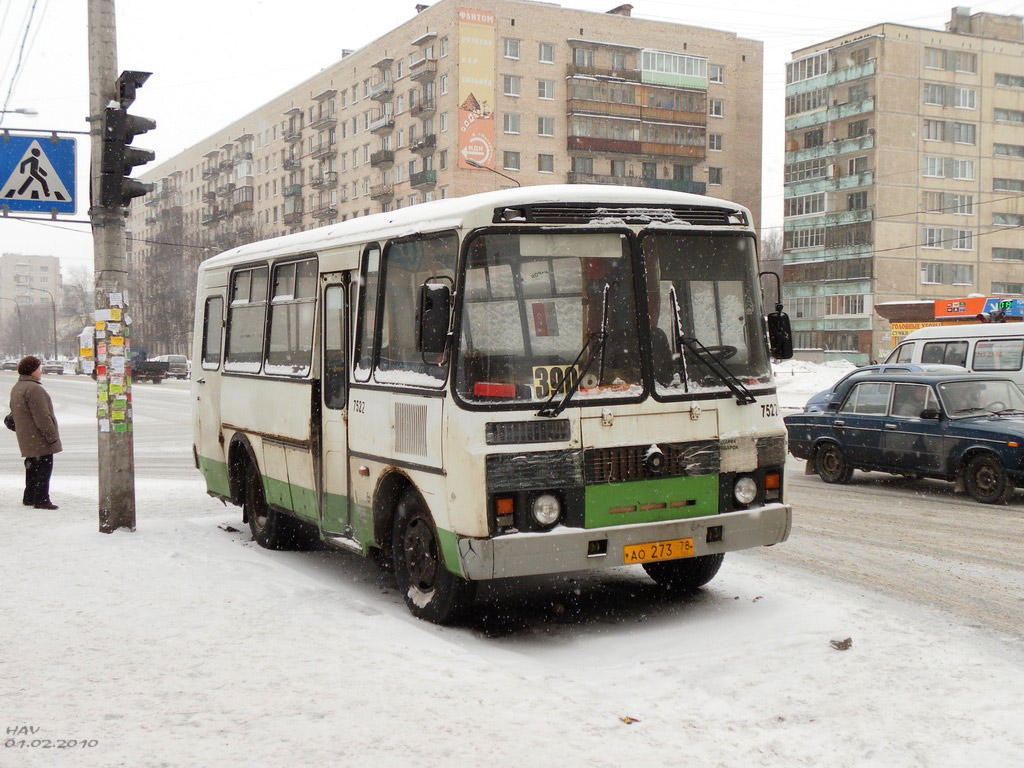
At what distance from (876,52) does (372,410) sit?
74.1 meters

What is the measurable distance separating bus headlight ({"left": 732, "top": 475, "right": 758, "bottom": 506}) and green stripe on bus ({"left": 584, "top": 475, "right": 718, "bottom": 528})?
0.18 meters

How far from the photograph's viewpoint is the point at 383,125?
3295 inches

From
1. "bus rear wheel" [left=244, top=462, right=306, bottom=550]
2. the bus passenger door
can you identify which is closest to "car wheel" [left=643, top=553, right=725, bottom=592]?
the bus passenger door

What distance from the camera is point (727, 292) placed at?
24.6 feet

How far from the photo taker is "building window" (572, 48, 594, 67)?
254 feet

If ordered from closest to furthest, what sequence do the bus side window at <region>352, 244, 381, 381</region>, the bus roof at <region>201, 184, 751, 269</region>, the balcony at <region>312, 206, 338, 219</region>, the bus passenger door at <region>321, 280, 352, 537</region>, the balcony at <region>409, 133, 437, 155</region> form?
1. the bus roof at <region>201, 184, 751, 269</region>
2. the bus side window at <region>352, 244, 381, 381</region>
3. the bus passenger door at <region>321, 280, 352, 537</region>
4. the balcony at <region>409, 133, 437, 155</region>
5. the balcony at <region>312, 206, 338, 219</region>

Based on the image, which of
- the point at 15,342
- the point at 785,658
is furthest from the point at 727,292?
the point at 15,342

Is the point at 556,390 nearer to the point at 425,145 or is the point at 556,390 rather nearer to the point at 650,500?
the point at 650,500

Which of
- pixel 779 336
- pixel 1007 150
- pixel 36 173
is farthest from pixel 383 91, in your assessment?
pixel 779 336

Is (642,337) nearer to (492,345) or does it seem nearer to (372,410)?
(492,345)

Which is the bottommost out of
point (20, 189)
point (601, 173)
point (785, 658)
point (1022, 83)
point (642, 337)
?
point (785, 658)

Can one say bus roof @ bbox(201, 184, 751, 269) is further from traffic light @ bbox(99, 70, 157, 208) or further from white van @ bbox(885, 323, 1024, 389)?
white van @ bbox(885, 323, 1024, 389)

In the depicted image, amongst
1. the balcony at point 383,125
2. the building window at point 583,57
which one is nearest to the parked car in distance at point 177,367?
the balcony at point 383,125

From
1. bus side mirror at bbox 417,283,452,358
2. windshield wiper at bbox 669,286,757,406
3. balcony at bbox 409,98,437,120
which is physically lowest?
windshield wiper at bbox 669,286,757,406
